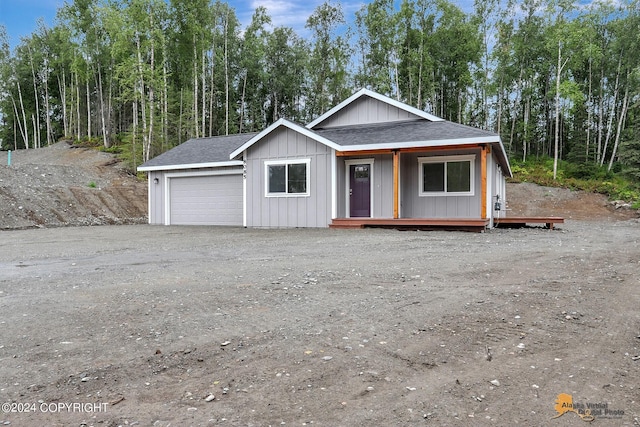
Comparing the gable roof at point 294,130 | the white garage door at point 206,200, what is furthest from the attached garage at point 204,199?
the gable roof at point 294,130

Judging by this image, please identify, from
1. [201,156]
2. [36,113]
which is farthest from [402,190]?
[36,113]

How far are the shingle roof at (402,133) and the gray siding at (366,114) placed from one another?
0.28 m

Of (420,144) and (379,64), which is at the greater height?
(379,64)

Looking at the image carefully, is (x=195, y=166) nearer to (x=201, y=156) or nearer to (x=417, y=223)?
(x=201, y=156)

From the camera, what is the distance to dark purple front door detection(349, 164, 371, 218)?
494 inches

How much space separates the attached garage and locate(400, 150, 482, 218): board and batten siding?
222 inches

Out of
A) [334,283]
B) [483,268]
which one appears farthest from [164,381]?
[483,268]

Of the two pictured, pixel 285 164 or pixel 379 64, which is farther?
pixel 379 64

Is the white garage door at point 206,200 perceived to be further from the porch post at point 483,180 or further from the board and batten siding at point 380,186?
the porch post at point 483,180

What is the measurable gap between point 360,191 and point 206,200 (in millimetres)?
5896

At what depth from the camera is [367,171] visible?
12547mm

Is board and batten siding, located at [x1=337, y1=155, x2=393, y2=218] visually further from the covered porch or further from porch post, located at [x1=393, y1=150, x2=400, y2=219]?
porch post, located at [x1=393, y1=150, x2=400, y2=219]

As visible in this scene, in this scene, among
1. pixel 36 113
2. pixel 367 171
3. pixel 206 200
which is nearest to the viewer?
pixel 367 171

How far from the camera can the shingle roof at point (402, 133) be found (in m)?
11.2
